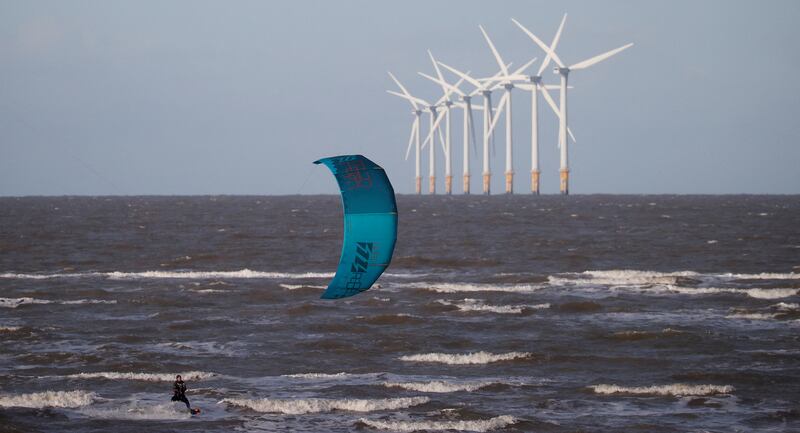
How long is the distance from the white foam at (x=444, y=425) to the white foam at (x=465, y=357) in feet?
24.4

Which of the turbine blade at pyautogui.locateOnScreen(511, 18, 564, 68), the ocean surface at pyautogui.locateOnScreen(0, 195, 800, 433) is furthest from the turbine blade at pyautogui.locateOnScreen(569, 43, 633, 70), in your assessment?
the ocean surface at pyautogui.locateOnScreen(0, 195, 800, 433)

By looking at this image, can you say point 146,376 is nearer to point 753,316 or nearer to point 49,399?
point 49,399

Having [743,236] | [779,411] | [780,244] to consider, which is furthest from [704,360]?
[743,236]

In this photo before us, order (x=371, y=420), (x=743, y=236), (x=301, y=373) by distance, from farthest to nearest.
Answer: (x=743, y=236) → (x=301, y=373) → (x=371, y=420)

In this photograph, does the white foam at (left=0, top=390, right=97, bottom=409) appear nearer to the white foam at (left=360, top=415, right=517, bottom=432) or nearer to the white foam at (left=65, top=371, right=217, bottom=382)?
the white foam at (left=65, top=371, right=217, bottom=382)

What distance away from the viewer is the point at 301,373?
30.9 m

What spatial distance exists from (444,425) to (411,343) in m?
11.4

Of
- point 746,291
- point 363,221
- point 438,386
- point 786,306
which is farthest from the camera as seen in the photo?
point 746,291

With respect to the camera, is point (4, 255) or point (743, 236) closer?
point (4, 255)

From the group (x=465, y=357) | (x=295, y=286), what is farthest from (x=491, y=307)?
(x=465, y=357)

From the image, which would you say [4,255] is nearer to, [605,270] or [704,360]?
[605,270]

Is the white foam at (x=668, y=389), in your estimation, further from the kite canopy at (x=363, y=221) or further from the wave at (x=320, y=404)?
the kite canopy at (x=363, y=221)

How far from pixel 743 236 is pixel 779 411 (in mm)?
67094

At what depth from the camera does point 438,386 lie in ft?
94.8
